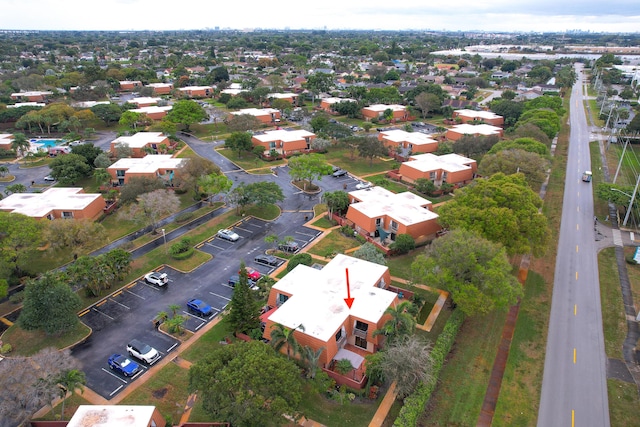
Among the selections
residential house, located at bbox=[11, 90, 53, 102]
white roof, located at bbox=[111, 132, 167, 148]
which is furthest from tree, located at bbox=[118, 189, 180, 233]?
residential house, located at bbox=[11, 90, 53, 102]

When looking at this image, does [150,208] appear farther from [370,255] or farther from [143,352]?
[370,255]

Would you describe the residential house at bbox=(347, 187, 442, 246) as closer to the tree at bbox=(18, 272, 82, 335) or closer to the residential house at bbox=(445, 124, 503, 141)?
the tree at bbox=(18, 272, 82, 335)

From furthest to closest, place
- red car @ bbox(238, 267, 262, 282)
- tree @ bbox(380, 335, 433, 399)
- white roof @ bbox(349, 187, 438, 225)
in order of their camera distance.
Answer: white roof @ bbox(349, 187, 438, 225)
red car @ bbox(238, 267, 262, 282)
tree @ bbox(380, 335, 433, 399)

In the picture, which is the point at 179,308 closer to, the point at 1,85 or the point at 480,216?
the point at 480,216

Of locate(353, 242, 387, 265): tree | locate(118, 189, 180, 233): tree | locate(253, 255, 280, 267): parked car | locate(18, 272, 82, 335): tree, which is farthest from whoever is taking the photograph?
locate(118, 189, 180, 233): tree

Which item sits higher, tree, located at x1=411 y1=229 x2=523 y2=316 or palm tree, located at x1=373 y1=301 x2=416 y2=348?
tree, located at x1=411 y1=229 x2=523 y2=316
